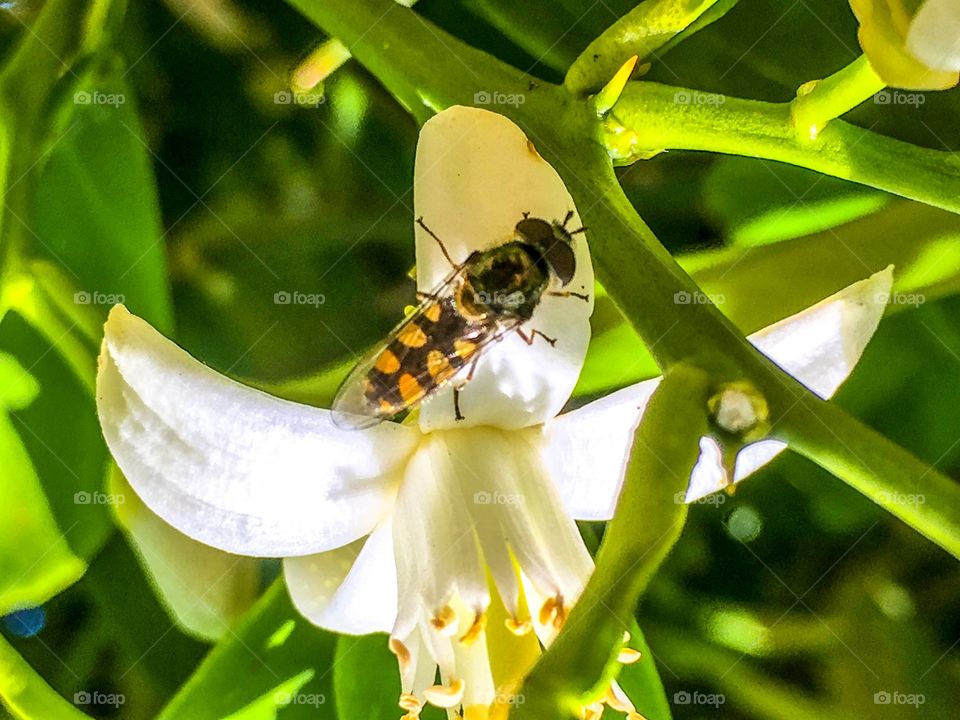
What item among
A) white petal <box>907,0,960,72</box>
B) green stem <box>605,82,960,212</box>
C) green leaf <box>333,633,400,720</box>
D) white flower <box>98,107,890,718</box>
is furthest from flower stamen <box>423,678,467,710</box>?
white petal <box>907,0,960,72</box>

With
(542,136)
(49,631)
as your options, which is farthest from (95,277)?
(542,136)

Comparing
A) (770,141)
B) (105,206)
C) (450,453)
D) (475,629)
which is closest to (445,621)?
(475,629)

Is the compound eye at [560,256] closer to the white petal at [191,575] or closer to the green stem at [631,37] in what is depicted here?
the green stem at [631,37]

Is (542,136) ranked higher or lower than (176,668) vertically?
higher

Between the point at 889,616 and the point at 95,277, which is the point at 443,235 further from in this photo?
the point at 889,616

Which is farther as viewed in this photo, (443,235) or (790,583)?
(790,583)

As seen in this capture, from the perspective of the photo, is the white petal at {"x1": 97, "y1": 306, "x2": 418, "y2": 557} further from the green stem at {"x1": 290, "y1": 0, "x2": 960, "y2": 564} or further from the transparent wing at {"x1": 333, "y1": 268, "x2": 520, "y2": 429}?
the green stem at {"x1": 290, "y1": 0, "x2": 960, "y2": 564}
